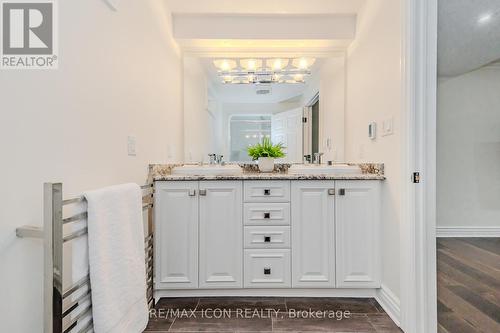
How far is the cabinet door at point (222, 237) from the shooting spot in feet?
5.87

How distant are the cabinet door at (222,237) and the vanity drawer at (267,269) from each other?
6 centimetres

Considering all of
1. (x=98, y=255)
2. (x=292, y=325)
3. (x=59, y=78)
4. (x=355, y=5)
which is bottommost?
(x=292, y=325)

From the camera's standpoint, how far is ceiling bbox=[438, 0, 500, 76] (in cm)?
200

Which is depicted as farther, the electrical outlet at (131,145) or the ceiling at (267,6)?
the ceiling at (267,6)

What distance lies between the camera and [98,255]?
101 cm

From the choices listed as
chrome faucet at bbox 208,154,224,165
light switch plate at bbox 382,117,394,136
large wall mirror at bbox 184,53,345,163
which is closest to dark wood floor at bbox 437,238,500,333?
light switch plate at bbox 382,117,394,136

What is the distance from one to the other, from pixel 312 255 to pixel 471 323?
3.05 feet

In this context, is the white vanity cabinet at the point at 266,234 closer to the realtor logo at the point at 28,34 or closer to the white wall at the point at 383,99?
the white wall at the point at 383,99

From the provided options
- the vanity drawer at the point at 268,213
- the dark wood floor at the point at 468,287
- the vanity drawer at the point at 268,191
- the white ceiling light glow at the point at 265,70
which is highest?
the white ceiling light glow at the point at 265,70

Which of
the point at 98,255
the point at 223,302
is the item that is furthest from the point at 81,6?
the point at 223,302

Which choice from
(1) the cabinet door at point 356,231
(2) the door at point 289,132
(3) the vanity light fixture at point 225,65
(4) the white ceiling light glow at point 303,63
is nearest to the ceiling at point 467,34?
(4) the white ceiling light glow at point 303,63

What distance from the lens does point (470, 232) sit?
3355mm

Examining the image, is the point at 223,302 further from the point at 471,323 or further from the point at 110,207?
the point at 471,323

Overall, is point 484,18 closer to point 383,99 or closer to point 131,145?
point 383,99
